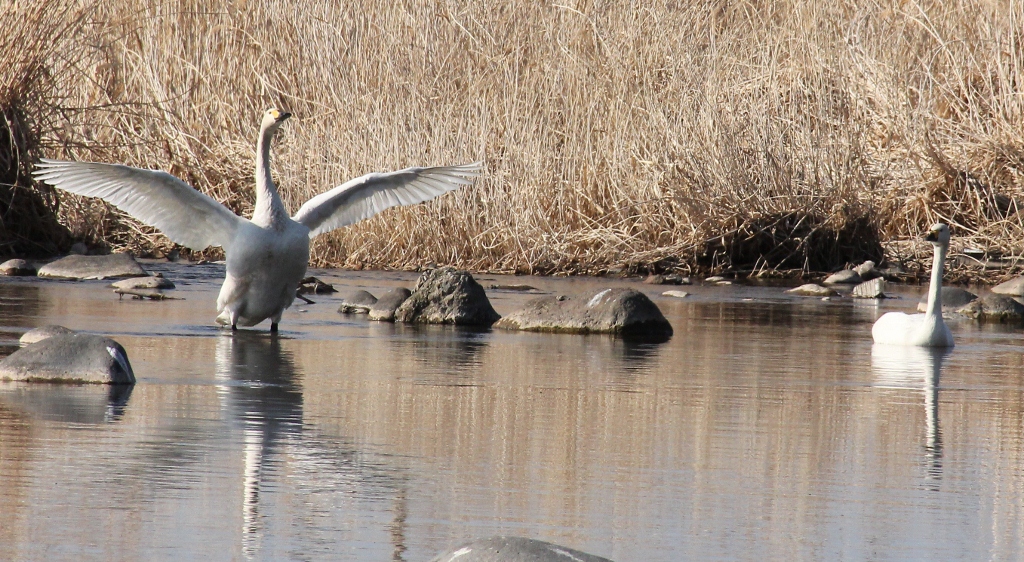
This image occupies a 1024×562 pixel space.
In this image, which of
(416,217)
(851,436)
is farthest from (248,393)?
(416,217)

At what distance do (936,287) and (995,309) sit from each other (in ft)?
5.76

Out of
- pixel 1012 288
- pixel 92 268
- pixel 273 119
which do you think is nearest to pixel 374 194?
pixel 273 119

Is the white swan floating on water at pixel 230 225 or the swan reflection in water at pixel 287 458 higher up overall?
the white swan floating on water at pixel 230 225

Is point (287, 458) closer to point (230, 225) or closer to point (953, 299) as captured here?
point (230, 225)

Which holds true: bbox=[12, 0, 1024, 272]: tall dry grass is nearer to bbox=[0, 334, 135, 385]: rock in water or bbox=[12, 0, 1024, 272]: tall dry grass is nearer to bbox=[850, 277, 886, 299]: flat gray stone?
bbox=[850, 277, 886, 299]: flat gray stone

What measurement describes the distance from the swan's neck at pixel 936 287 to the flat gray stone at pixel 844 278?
129 inches

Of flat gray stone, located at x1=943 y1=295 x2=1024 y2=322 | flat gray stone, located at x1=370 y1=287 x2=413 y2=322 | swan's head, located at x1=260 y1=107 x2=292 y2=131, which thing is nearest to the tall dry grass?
flat gray stone, located at x1=943 y1=295 x2=1024 y2=322

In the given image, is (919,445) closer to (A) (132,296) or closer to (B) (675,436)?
(B) (675,436)

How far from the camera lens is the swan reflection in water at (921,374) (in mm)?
5258

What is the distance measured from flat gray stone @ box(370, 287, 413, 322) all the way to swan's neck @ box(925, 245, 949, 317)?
3.44 m

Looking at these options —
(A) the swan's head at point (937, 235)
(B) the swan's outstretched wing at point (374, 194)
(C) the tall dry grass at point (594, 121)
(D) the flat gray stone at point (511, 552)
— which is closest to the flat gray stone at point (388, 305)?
(B) the swan's outstretched wing at point (374, 194)

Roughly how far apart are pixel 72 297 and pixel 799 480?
7.06m

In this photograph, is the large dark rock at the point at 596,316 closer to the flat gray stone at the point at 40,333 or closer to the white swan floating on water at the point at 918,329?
the white swan floating on water at the point at 918,329

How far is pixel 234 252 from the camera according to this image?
8828mm
